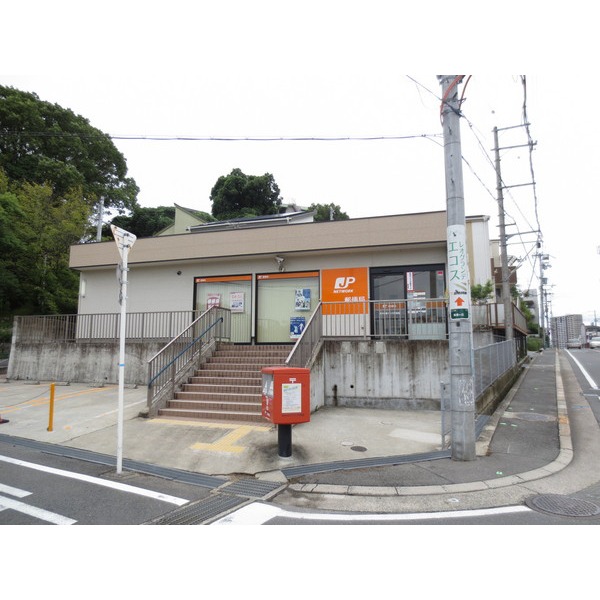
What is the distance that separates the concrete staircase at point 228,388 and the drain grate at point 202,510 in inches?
110

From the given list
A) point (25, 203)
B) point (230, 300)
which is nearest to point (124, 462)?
point (230, 300)

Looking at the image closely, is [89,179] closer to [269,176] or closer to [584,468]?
[269,176]

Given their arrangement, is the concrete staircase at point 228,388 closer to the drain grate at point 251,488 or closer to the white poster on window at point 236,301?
the drain grate at point 251,488

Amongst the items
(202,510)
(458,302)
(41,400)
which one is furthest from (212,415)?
(41,400)

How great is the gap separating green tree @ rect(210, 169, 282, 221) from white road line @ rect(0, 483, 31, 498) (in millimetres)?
32305

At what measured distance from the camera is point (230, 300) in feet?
43.8

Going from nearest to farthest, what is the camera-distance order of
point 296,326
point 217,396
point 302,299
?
1. point 217,396
2. point 296,326
3. point 302,299

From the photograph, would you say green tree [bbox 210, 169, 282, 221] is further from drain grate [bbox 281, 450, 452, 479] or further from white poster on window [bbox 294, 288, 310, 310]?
drain grate [bbox 281, 450, 452, 479]

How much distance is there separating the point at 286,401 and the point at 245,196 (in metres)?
32.8

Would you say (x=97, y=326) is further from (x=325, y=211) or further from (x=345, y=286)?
(x=325, y=211)

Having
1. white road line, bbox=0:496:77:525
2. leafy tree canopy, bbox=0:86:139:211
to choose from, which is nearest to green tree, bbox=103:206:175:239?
leafy tree canopy, bbox=0:86:139:211

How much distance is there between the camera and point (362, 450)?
20.5 ft

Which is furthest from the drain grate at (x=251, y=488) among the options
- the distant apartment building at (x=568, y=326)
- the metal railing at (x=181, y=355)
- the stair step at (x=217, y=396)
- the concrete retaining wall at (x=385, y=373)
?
the distant apartment building at (x=568, y=326)
